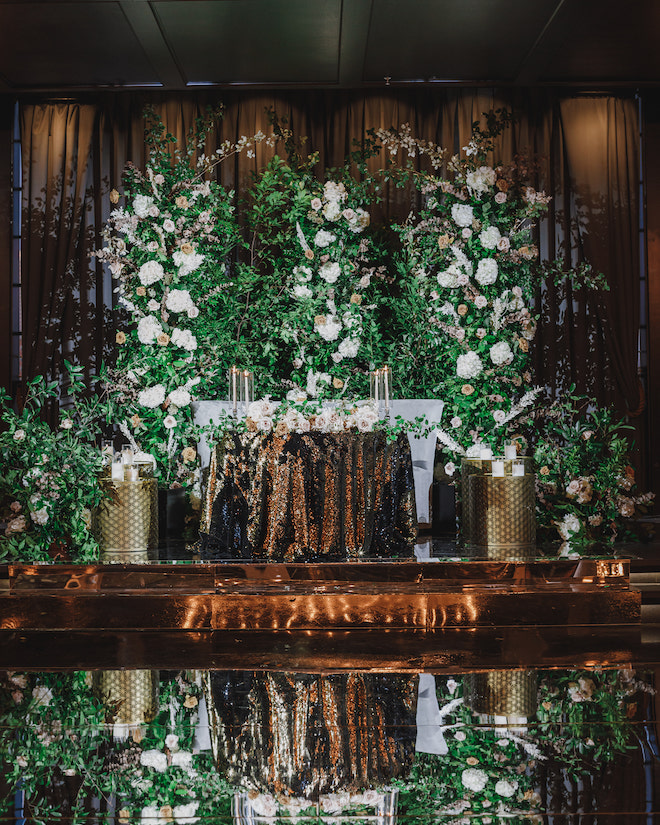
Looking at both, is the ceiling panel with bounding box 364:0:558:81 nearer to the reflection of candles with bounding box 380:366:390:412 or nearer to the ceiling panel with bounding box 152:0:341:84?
the ceiling panel with bounding box 152:0:341:84

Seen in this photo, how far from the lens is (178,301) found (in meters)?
4.91

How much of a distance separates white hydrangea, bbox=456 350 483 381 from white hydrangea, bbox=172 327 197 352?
160 cm

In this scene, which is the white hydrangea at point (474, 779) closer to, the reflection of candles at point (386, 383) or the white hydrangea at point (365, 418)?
the white hydrangea at point (365, 418)

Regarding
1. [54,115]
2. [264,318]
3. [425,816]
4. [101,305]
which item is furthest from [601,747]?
[54,115]

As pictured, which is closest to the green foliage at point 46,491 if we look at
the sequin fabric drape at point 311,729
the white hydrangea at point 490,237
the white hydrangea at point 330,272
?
the sequin fabric drape at point 311,729

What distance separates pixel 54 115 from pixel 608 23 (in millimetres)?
4169

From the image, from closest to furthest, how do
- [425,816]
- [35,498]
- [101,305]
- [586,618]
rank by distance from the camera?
[425,816] < [586,618] < [35,498] < [101,305]

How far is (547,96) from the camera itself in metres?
6.50

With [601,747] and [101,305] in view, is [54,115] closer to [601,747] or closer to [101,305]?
[101,305]

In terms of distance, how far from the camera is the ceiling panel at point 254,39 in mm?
5066

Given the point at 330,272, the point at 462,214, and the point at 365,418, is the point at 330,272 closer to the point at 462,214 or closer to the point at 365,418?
the point at 462,214

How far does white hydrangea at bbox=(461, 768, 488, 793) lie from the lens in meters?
1.99

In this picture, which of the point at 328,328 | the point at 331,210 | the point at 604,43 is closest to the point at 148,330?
the point at 328,328

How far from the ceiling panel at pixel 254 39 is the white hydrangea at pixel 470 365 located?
2342 millimetres
